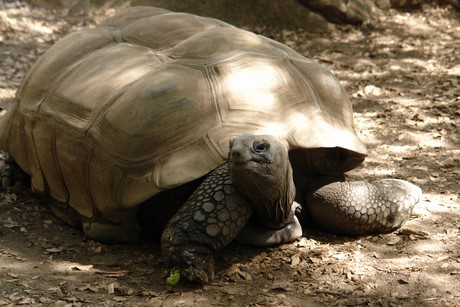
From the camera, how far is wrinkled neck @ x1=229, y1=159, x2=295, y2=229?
3.08 m

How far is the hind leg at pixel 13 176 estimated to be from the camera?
436 cm

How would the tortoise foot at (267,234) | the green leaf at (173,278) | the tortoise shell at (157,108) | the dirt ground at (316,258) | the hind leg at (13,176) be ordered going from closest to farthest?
the dirt ground at (316,258) < the green leaf at (173,278) < the tortoise shell at (157,108) < the tortoise foot at (267,234) < the hind leg at (13,176)

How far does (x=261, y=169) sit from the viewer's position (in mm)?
3043

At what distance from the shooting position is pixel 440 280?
122 inches

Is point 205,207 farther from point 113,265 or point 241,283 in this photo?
point 113,265

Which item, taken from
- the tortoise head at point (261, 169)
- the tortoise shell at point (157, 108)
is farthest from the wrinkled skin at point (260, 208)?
the tortoise shell at point (157, 108)

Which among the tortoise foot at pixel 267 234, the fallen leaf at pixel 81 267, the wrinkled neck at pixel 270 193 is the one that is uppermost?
the wrinkled neck at pixel 270 193

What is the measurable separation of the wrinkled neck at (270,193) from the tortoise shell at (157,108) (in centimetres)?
21

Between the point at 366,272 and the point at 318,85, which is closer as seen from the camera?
the point at 366,272

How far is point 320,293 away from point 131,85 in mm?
1408

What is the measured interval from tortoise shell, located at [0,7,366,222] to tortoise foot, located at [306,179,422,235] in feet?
0.74

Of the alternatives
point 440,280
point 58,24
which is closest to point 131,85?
point 440,280

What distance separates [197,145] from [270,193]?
0.42 m

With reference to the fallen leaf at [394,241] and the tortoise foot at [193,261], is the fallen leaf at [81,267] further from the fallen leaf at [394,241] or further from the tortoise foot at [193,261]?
the fallen leaf at [394,241]
